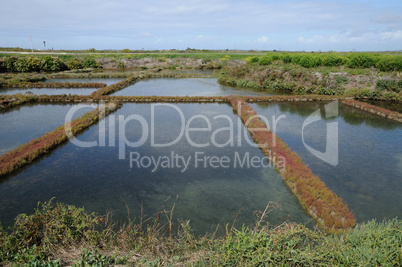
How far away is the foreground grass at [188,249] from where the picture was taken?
15.3ft

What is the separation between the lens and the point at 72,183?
10117mm

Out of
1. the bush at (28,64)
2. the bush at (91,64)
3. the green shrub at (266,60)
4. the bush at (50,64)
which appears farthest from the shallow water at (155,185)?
the bush at (91,64)

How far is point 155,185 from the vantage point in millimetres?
10039

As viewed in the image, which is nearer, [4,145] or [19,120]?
[4,145]

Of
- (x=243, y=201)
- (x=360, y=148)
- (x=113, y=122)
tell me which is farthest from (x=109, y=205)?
(x=360, y=148)

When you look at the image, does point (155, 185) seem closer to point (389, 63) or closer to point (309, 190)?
point (309, 190)

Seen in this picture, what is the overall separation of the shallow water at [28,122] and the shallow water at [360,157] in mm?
15381

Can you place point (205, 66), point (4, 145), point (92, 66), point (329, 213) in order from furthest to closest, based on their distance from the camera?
1. point (205, 66)
2. point (92, 66)
3. point (4, 145)
4. point (329, 213)

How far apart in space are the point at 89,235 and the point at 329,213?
Answer: 23.8 ft

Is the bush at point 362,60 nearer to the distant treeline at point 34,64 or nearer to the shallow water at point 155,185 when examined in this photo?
the shallow water at point 155,185

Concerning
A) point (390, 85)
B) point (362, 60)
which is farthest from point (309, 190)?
point (362, 60)

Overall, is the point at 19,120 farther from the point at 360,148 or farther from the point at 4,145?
the point at 360,148

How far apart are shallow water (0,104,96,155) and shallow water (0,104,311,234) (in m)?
3.09

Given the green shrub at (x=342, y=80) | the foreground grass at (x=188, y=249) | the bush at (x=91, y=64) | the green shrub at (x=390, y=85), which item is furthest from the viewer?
the bush at (x=91, y=64)
